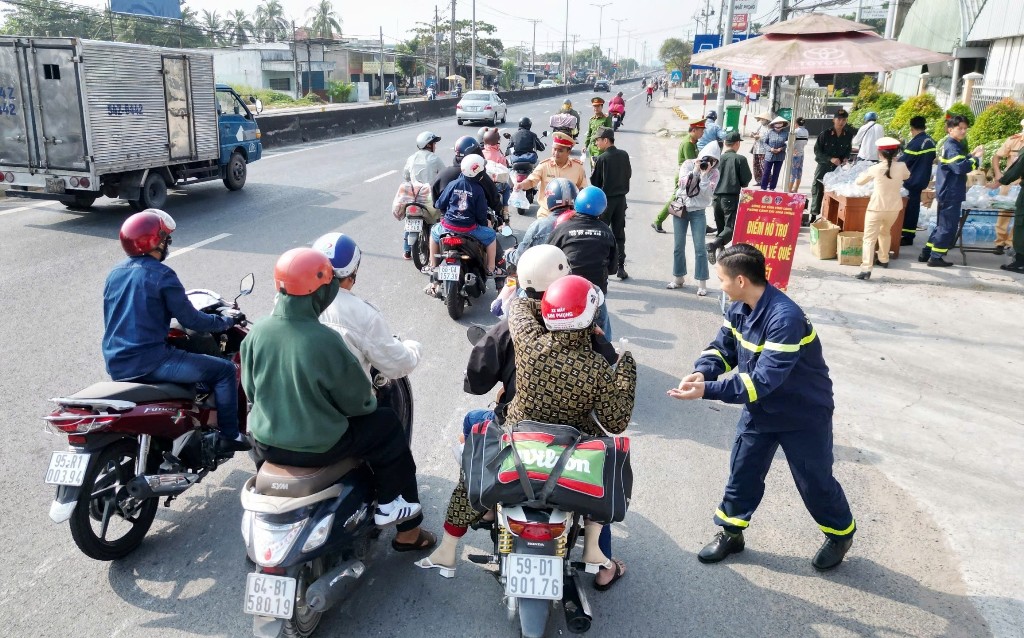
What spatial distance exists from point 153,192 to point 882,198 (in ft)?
37.3

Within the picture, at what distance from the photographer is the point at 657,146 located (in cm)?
2698

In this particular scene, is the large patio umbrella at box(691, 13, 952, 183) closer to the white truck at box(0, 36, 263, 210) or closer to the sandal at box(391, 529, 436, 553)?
the sandal at box(391, 529, 436, 553)

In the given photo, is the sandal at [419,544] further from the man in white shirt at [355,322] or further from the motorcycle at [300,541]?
the man in white shirt at [355,322]

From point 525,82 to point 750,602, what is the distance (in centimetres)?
11043

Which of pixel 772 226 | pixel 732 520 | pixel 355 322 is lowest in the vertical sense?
pixel 732 520

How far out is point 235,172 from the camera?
49.5 feet

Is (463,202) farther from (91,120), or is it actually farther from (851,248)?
(91,120)

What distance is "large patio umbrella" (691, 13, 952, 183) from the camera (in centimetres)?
836

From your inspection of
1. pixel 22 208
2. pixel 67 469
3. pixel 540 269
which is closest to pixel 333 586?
pixel 67 469

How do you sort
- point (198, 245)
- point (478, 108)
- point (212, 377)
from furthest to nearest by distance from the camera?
1. point (478, 108)
2. point (198, 245)
3. point (212, 377)

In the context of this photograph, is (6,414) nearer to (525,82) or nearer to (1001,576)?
(1001,576)

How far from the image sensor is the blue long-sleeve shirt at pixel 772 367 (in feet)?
12.1

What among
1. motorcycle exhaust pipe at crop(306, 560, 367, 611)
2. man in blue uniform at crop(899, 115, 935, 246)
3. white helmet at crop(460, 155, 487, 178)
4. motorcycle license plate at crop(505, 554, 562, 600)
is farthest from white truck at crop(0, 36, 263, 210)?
man in blue uniform at crop(899, 115, 935, 246)

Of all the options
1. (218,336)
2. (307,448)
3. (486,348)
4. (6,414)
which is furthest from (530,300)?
(6,414)
